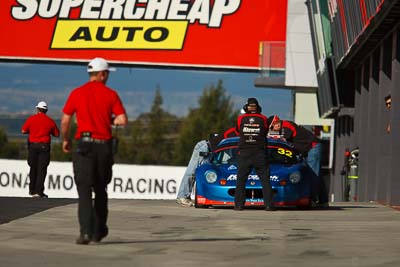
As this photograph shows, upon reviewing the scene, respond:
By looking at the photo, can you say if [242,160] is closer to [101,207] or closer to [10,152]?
[101,207]

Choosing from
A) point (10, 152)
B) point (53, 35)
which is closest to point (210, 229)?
point (53, 35)

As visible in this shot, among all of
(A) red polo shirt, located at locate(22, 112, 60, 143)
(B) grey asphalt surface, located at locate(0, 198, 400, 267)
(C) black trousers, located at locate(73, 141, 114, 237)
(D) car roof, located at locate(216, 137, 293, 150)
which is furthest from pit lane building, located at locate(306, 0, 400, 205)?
(C) black trousers, located at locate(73, 141, 114, 237)

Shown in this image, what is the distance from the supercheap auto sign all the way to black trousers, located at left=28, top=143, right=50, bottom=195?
25.7 m

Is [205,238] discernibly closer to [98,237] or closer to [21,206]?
[98,237]

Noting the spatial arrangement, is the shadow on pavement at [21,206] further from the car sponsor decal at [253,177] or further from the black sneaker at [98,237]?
the black sneaker at [98,237]

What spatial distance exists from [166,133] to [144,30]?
53.1m

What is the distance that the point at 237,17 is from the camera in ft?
168

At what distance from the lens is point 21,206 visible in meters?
18.6

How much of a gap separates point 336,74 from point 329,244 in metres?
26.7

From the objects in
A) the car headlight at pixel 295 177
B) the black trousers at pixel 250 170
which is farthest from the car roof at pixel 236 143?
the black trousers at pixel 250 170

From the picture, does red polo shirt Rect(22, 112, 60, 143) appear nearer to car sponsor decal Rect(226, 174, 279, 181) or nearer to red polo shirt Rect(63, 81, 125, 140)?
car sponsor decal Rect(226, 174, 279, 181)

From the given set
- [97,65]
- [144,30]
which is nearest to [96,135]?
[97,65]

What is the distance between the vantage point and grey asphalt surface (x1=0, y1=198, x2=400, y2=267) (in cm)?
1050

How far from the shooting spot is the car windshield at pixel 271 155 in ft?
65.6
